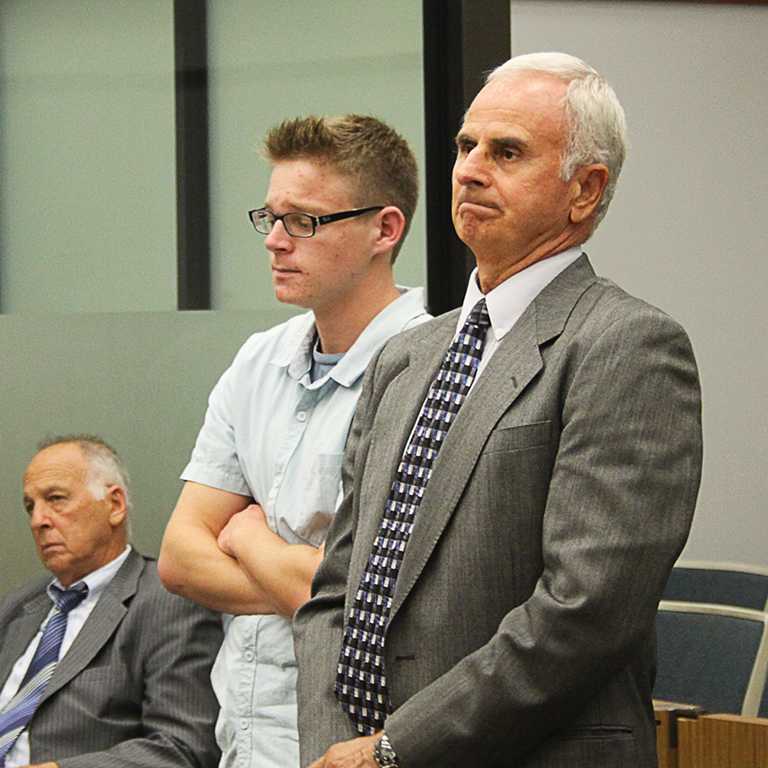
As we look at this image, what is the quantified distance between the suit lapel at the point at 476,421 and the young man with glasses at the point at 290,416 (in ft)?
1.81

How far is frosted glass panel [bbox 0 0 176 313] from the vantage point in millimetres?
3066

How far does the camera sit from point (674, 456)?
1.65 metres

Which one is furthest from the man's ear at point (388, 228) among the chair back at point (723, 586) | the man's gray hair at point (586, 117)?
the chair back at point (723, 586)

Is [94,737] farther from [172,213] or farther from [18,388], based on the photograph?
A: [172,213]

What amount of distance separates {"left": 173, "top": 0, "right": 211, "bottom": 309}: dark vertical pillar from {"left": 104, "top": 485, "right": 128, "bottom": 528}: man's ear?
0.40 metres

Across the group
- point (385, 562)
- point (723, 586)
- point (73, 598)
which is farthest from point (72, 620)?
point (723, 586)

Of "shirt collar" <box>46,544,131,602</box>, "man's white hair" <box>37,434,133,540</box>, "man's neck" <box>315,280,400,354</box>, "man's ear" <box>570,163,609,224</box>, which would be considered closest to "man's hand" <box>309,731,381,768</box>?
"man's ear" <box>570,163,609,224</box>

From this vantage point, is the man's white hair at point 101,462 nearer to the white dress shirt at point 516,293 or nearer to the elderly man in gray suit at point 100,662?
the elderly man in gray suit at point 100,662

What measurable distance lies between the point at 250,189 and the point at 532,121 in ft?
4.62

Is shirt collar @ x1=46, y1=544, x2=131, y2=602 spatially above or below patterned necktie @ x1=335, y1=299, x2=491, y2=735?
below

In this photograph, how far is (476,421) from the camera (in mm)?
1740

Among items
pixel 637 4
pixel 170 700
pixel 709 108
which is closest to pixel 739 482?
pixel 709 108

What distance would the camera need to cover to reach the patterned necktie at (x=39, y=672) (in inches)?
110

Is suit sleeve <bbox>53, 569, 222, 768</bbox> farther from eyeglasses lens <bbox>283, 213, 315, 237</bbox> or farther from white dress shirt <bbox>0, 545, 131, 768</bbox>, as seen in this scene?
eyeglasses lens <bbox>283, 213, 315, 237</bbox>
